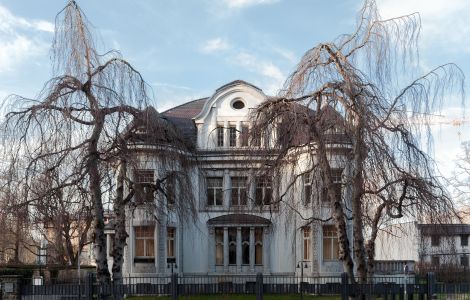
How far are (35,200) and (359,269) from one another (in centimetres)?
863

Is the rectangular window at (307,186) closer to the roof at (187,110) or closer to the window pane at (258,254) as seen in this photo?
the window pane at (258,254)

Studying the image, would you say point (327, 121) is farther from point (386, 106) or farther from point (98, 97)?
point (98, 97)

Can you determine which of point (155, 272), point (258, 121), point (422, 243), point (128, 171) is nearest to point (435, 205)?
point (422, 243)

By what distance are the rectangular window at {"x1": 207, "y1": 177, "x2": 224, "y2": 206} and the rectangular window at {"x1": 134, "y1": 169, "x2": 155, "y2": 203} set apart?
15725 millimetres

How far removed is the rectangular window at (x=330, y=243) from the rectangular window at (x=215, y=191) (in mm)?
6190

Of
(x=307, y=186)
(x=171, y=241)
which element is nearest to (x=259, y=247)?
(x=171, y=241)

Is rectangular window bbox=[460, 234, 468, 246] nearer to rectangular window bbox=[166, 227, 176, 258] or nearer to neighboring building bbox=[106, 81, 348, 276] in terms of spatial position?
neighboring building bbox=[106, 81, 348, 276]

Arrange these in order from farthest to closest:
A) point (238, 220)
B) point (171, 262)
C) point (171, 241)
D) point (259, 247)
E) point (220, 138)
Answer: point (259, 247), point (220, 138), point (238, 220), point (171, 241), point (171, 262)

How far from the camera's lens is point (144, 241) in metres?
30.0

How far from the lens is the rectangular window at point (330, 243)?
30359 mm

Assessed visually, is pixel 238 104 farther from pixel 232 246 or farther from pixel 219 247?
pixel 219 247

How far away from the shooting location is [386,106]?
13719mm

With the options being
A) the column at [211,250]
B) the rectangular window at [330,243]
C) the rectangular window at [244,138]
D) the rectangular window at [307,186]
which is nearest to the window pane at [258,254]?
the column at [211,250]

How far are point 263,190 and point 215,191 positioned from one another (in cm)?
1742
